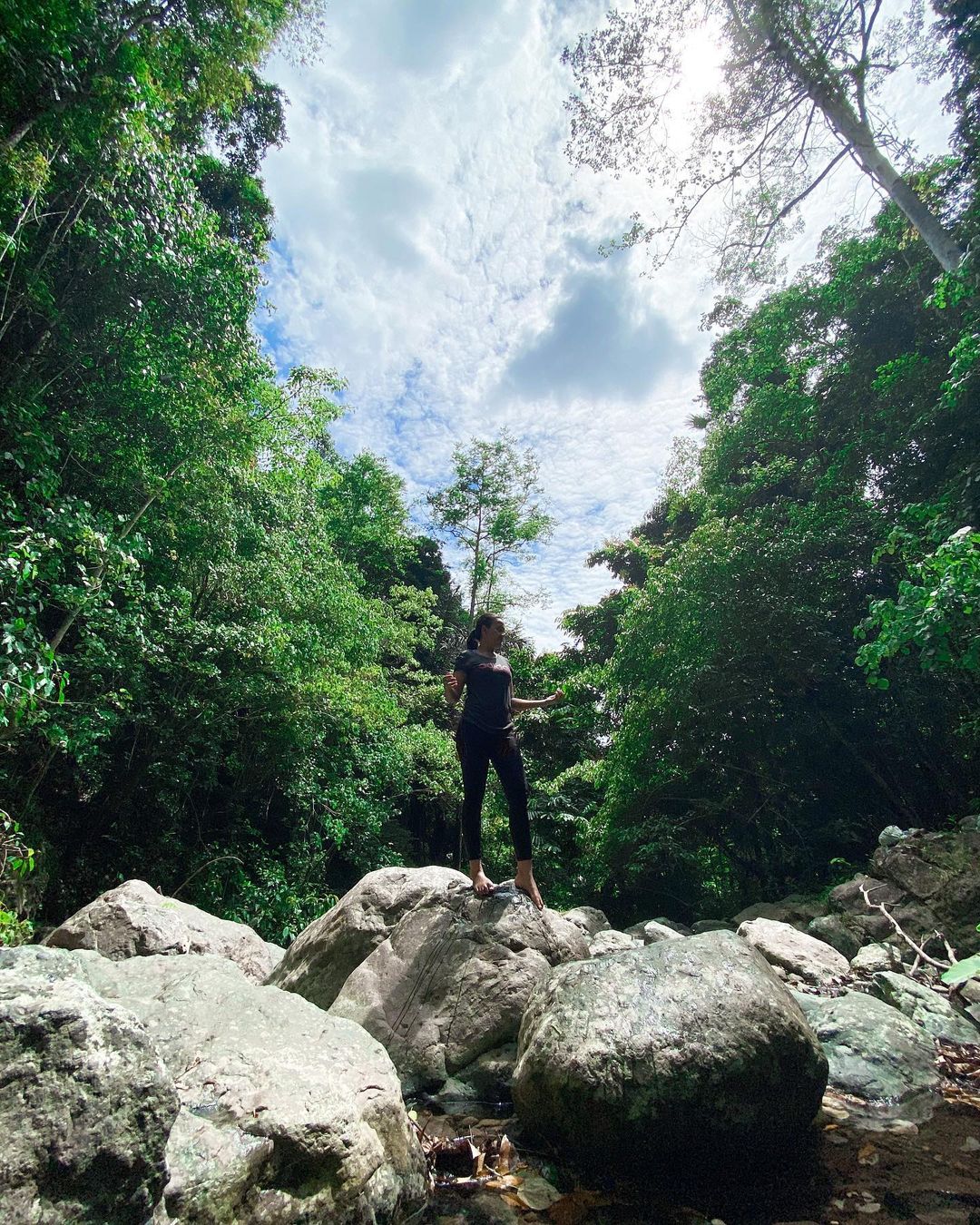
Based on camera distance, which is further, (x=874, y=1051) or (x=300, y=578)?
(x=300, y=578)

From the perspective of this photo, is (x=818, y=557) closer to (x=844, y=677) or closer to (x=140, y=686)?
(x=844, y=677)

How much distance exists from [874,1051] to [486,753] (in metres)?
2.96

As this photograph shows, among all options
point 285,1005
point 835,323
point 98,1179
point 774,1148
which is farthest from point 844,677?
point 98,1179

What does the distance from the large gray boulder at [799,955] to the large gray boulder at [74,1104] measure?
18.0 feet

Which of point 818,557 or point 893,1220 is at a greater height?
point 818,557

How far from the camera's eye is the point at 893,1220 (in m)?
2.01

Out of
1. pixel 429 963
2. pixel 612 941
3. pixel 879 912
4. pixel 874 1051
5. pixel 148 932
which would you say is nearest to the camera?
pixel 874 1051

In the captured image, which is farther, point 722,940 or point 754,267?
point 754,267

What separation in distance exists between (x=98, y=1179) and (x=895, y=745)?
12.3 metres

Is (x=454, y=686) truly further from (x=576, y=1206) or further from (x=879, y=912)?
(x=879, y=912)

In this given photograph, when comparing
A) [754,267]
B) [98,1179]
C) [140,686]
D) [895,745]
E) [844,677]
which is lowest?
[98,1179]

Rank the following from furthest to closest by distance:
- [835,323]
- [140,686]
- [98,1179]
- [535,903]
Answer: [835,323], [140,686], [535,903], [98,1179]

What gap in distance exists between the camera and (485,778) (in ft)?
14.0

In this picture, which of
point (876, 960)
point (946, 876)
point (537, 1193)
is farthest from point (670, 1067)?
point (946, 876)
